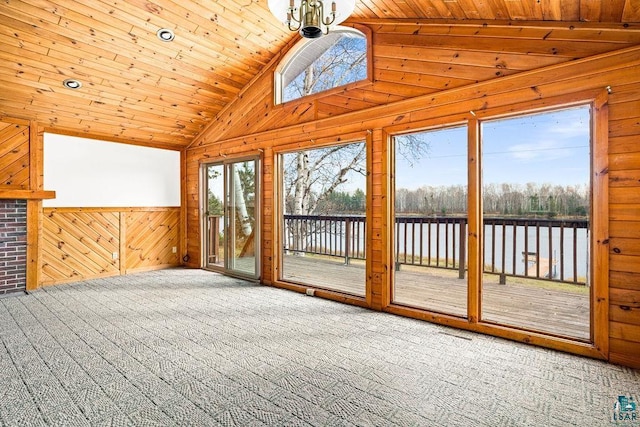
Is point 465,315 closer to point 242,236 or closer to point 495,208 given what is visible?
point 495,208

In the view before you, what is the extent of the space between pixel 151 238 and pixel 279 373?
4.65m

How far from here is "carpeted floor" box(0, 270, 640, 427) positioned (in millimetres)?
1893

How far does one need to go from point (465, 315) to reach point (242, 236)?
3515 millimetres

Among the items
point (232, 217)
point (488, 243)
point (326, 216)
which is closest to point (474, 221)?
point (488, 243)

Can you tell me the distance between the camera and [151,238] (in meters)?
6.06

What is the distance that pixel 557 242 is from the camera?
13.6 ft

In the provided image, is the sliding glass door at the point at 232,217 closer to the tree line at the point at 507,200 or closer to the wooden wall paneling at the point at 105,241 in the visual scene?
the wooden wall paneling at the point at 105,241

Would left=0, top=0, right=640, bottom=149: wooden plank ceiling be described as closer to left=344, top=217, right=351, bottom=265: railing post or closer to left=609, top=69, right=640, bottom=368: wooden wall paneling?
left=609, top=69, right=640, bottom=368: wooden wall paneling

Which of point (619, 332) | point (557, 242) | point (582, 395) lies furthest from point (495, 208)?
point (582, 395)

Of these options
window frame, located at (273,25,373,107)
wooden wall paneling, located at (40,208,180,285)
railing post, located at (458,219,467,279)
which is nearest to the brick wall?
wooden wall paneling, located at (40,208,180,285)

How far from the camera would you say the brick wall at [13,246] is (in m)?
4.45

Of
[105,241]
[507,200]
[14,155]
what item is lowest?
[105,241]

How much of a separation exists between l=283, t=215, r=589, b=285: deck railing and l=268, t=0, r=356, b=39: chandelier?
2659 mm

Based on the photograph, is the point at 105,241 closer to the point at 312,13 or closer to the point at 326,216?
the point at 326,216
